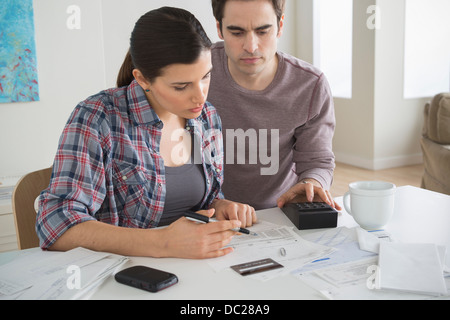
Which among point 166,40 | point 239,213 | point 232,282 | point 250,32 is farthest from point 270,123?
point 232,282

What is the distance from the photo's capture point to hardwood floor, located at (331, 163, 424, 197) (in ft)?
14.2

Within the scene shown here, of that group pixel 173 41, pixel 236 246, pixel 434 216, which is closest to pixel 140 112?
pixel 173 41

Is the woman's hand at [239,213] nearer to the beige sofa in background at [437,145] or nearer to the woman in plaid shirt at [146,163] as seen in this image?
the woman in plaid shirt at [146,163]

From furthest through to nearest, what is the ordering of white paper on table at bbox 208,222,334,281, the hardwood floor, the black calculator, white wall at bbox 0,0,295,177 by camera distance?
the hardwood floor → white wall at bbox 0,0,295,177 → the black calculator → white paper on table at bbox 208,222,334,281

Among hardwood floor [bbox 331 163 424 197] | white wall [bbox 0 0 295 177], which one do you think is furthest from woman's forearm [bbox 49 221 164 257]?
hardwood floor [bbox 331 163 424 197]

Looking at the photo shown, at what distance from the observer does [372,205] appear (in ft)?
4.06

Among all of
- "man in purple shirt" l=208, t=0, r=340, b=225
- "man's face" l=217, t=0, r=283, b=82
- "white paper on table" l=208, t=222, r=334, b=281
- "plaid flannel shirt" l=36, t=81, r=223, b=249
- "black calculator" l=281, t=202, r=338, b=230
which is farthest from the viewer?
"man in purple shirt" l=208, t=0, r=340, b=225

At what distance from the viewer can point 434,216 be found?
133cm

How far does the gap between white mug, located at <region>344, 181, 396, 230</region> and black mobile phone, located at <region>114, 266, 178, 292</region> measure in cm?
57

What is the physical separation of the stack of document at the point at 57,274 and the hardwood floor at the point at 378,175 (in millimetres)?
3352

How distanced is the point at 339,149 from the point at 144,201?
4241mm

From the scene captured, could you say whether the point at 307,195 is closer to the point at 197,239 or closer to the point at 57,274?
the point at 197,239

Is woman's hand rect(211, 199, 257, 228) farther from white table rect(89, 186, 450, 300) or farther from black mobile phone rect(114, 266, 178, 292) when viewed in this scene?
black mobile phone rect(114, 266, 178, 292)

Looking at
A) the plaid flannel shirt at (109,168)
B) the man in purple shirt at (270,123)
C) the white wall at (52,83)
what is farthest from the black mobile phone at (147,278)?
the white wall at (52,83)
